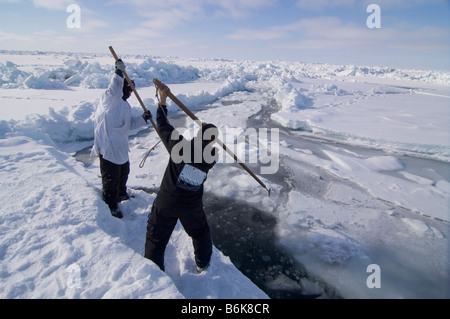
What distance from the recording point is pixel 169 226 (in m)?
1.76

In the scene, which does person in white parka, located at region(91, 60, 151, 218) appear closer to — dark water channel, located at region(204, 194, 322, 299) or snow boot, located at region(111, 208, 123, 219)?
snow boot, located at region(111, 208, 123, 219)

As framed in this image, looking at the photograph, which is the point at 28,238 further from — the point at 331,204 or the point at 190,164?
the point at 331,204

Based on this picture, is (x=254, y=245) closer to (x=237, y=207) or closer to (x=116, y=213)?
(x=237, y=207)

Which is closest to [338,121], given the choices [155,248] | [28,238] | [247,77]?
[155,248]

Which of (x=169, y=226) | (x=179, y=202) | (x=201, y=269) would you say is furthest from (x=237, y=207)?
(x=179, y=202)

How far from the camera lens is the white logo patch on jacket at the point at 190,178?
1565 mm

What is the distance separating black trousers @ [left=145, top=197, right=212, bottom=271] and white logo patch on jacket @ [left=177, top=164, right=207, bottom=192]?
164mm

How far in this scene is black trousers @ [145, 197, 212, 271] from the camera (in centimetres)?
169

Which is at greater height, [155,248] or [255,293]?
[155,248]

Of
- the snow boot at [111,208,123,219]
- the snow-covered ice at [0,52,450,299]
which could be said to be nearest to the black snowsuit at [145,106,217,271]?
the snow-covered ice at [0,52,450,299]
